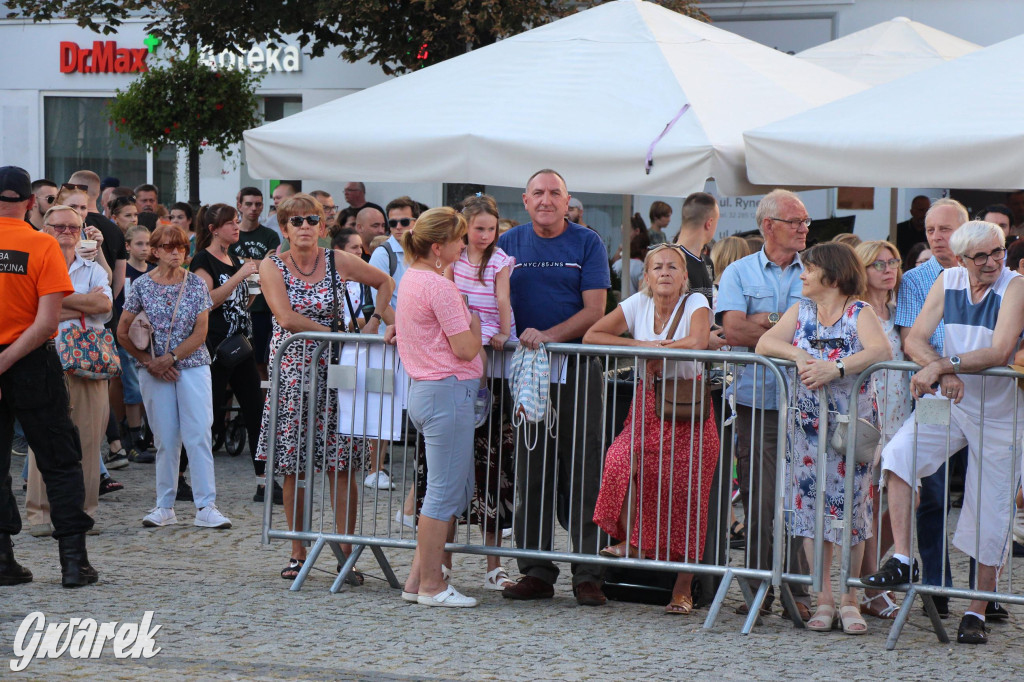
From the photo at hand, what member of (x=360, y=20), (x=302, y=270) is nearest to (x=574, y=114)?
(x=302, y=270)

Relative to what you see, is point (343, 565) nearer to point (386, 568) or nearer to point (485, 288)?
point (386, 568)

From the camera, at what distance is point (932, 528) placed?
6.17 metres

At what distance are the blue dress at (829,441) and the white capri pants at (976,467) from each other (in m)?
0.19

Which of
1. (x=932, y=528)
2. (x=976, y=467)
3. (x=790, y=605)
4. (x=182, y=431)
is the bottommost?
(x=790, y=605)

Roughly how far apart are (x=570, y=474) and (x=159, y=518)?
2.90 meters

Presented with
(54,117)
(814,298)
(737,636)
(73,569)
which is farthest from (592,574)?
(54,117)

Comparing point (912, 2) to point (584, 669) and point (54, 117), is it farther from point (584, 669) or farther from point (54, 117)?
point (584, 669)

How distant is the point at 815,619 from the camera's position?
19.8 ft

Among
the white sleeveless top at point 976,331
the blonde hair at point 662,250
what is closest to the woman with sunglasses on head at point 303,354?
the blonde hair at point 662,250

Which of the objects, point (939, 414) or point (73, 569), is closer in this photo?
point (939, 414)

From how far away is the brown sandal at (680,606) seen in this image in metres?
6.29

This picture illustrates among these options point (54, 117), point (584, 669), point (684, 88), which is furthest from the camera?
point (54, 117)

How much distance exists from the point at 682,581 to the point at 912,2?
Answer: 48.4ft

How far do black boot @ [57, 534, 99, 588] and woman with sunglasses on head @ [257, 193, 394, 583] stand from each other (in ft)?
3.24
